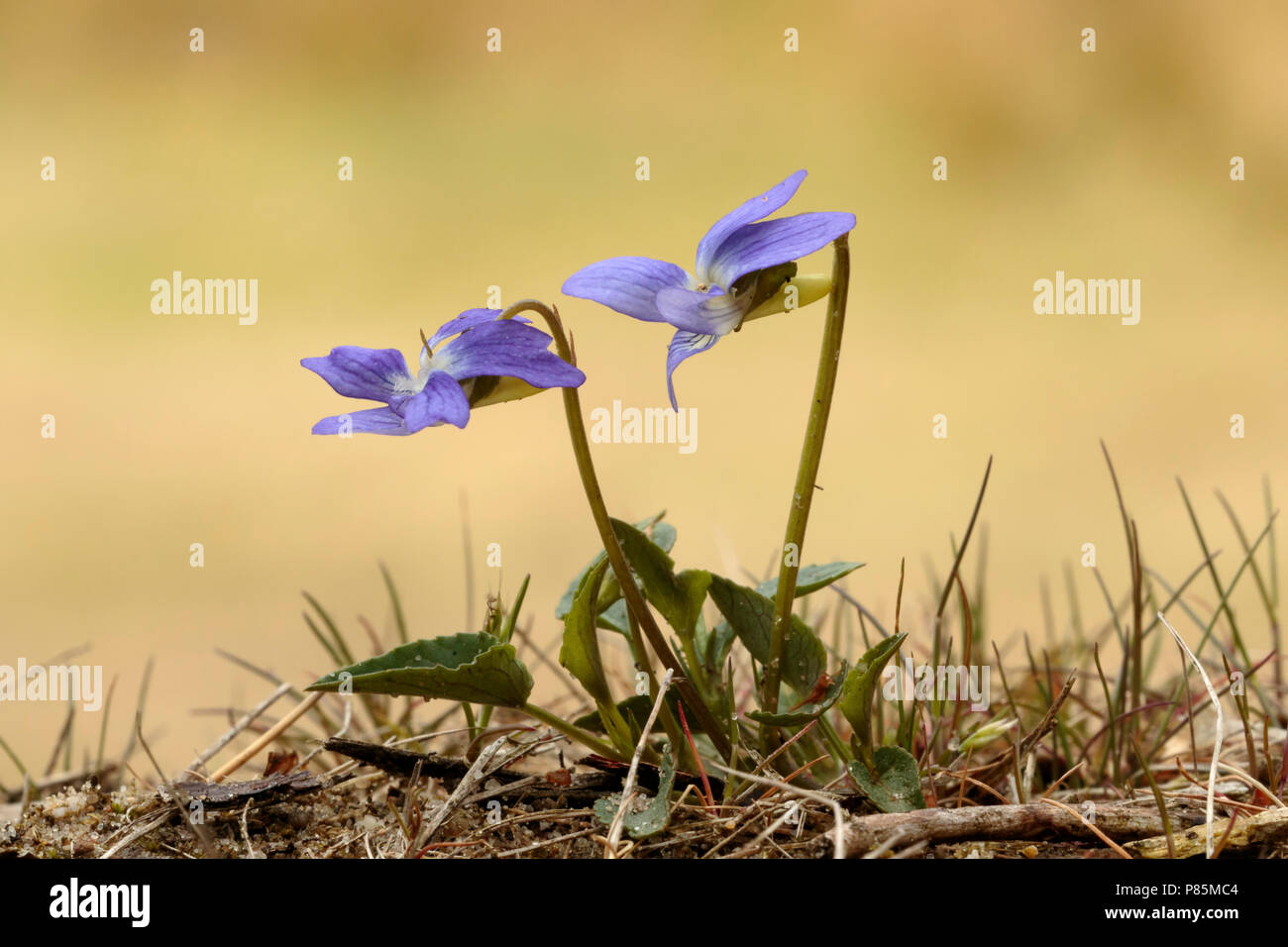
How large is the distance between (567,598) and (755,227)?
388 mm

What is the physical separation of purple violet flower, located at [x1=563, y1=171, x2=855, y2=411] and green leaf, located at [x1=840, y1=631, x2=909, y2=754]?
0.24m

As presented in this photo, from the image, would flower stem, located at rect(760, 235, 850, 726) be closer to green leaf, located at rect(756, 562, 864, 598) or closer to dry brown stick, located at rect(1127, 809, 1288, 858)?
green leaf, located at rect(756, 562, 864, 598)

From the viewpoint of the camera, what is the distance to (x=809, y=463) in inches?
34.2

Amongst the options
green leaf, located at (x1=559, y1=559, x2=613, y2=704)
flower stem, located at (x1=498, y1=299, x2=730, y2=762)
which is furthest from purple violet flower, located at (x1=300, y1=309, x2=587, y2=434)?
green leaf, located at (x1=559, y1=559, x2=613, y2=704)

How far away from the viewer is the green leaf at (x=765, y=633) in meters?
0.95

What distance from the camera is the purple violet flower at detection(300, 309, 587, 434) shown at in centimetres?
79

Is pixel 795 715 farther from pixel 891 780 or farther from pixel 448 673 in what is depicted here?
pixel 448 673

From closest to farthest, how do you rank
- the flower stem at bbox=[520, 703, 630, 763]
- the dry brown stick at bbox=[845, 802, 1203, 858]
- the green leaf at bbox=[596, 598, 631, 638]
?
the dry brown stick at bbox=[845, 802, 1203, 858], the flower stem at bbox=[520, 703, 630, 763], the green leaf at bbox=[596, 598, 631, 638]

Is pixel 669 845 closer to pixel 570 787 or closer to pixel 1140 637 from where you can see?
pixel 570 787

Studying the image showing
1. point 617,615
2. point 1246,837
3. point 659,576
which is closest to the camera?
point 1246,837

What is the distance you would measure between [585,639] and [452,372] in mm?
236

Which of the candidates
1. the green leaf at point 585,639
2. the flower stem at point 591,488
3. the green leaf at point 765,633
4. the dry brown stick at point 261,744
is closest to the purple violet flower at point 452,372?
the flower stem at point 591,488

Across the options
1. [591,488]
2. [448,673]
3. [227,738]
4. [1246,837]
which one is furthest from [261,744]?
[1246,837]
